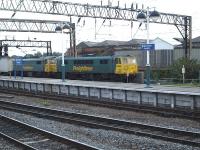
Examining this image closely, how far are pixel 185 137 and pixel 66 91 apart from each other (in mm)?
19721

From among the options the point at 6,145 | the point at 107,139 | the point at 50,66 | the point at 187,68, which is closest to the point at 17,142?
the point at 6,145

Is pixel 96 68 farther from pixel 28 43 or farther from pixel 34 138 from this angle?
pixel 28 43

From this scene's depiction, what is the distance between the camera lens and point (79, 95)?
3039 centimetres

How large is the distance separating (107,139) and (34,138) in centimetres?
237

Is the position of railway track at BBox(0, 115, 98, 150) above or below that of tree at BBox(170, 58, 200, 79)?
below

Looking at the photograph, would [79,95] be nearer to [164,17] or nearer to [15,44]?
[164,17]

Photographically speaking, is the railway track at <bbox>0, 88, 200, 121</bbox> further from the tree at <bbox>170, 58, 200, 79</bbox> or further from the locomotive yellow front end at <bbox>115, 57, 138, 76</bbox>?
the tree at <bbox>170, 58, 200, 79</bbox>

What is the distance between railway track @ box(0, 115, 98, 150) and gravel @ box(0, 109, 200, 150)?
2.19ft

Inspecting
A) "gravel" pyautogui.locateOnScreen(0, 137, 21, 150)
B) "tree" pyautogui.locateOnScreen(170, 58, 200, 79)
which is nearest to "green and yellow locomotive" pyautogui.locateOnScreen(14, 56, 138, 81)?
"tree" pyautogui.locateOnScreen(170, 58, 200, 79)

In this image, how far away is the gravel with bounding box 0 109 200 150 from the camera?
40.3 feet

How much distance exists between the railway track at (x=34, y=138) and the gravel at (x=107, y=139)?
668 mm

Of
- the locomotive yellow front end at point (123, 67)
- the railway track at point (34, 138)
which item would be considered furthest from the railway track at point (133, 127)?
the locomotive yellow front end at point (123, 67)

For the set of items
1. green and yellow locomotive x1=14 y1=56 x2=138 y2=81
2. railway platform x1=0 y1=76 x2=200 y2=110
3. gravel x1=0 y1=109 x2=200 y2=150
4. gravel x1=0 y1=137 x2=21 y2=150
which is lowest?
gravel x1=0 y1=137 x2=21 y2=150

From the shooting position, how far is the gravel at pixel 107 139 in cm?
1229
